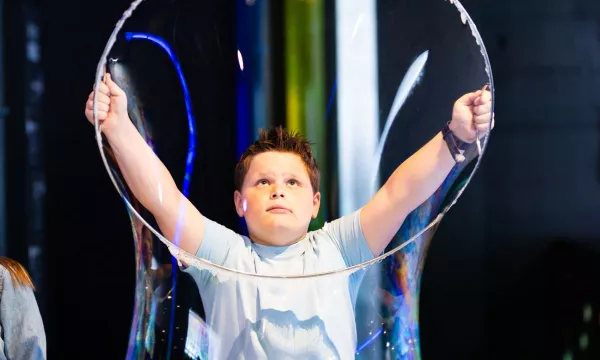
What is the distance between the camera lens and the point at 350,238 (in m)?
0.85

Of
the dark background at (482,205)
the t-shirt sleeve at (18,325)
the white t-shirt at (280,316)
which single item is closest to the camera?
the white t-shirt at (280,316)

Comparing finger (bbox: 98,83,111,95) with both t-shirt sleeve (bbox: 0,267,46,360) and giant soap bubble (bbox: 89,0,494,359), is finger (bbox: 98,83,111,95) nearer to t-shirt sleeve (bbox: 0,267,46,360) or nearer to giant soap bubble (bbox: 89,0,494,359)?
giant soap bubble (bbox: 89,0,494,359)

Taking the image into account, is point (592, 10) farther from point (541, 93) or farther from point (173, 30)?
point (173, 30)

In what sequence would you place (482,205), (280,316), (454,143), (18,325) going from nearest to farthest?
(280,316) < (454,143) < (18,325) < (482,205)

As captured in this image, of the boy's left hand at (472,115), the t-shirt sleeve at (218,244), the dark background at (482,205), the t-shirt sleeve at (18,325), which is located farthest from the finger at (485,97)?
the dark background at (482,205)

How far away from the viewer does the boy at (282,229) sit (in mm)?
740

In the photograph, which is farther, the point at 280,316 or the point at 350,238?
the point at 350,238

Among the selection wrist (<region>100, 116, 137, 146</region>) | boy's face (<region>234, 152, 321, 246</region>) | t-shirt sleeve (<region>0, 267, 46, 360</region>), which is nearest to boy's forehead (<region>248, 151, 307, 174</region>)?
boy's face (<region>234, 152, 321, 246</region>)

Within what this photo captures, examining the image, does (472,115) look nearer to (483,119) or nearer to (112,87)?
(483,119)

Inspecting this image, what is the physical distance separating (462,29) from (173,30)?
29cm

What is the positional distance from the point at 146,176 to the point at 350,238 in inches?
8.4

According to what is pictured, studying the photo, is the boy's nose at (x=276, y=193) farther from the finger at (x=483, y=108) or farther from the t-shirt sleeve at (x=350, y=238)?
the finger at (x=483, y=108)

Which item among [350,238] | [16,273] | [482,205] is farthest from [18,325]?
[482,205]

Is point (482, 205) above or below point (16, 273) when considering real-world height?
above
